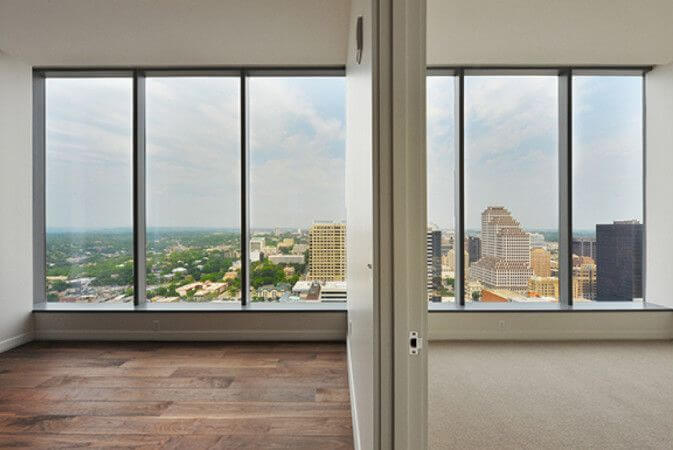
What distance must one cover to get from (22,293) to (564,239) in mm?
5348

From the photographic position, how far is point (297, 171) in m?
3.96

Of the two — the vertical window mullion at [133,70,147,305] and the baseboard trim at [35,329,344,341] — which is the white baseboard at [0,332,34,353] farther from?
the vertical window mullion at [133,70,147,305]

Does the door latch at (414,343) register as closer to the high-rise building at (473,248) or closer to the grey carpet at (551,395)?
the grey carpet at (551,395)

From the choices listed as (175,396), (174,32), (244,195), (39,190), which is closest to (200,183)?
(244,195)

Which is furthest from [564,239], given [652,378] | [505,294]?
[652,378]

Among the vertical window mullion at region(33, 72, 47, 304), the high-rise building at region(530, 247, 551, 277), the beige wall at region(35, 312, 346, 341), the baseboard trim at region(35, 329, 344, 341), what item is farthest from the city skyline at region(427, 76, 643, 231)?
the vertical window mullion at region(33, 72, 47, 304)

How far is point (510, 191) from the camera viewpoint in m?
4.01

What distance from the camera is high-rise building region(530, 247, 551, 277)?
3.99 meters

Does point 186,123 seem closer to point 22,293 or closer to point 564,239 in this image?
point 22,293

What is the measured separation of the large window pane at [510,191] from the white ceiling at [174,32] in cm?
162

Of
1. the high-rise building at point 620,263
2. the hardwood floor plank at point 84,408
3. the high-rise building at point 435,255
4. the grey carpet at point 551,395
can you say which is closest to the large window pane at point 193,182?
the hardwood floor plank at point 84,408

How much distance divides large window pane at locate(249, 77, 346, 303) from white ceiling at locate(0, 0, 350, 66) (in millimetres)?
361

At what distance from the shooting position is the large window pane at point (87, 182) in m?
3.96

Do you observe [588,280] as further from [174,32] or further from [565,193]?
[174,32]
